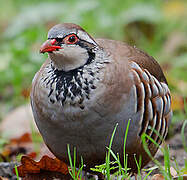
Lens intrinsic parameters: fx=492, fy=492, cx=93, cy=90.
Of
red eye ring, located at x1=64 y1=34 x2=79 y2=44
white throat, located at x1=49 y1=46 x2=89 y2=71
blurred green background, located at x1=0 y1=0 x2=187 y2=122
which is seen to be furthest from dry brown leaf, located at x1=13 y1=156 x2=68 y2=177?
blurred green background, located at x1=0 y1=0 x2=187 y2=122

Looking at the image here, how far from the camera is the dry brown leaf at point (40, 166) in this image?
3.54 meters

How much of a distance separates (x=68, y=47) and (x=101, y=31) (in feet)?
17.3

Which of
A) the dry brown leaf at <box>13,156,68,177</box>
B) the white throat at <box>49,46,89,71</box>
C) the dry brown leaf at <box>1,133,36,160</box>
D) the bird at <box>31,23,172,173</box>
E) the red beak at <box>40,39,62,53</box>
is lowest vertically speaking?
the dry brown leaf at <box>1,133,36,160</box>

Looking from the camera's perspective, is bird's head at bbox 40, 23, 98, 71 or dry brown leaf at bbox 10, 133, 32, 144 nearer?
bird's head at bbox 40, 23, 98, 71

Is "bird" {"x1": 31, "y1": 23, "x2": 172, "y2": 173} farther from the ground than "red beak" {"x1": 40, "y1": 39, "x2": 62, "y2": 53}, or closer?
closer

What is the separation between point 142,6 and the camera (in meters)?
9.04

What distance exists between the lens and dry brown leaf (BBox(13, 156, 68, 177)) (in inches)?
140

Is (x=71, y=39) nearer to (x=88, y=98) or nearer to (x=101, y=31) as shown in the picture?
(x=88, y=98)

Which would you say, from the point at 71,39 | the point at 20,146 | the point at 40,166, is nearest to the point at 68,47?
the point at 71,39

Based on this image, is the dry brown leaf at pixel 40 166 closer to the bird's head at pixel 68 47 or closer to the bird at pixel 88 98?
the bird at pixel 88 98

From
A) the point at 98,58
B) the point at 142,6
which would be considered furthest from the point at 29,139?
the point at 142,6

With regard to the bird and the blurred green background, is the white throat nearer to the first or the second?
the bird

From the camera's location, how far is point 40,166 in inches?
141

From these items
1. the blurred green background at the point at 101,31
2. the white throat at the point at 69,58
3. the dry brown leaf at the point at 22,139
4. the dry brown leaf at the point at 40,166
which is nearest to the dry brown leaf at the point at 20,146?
the dry brown leaf at the point at 22,139
